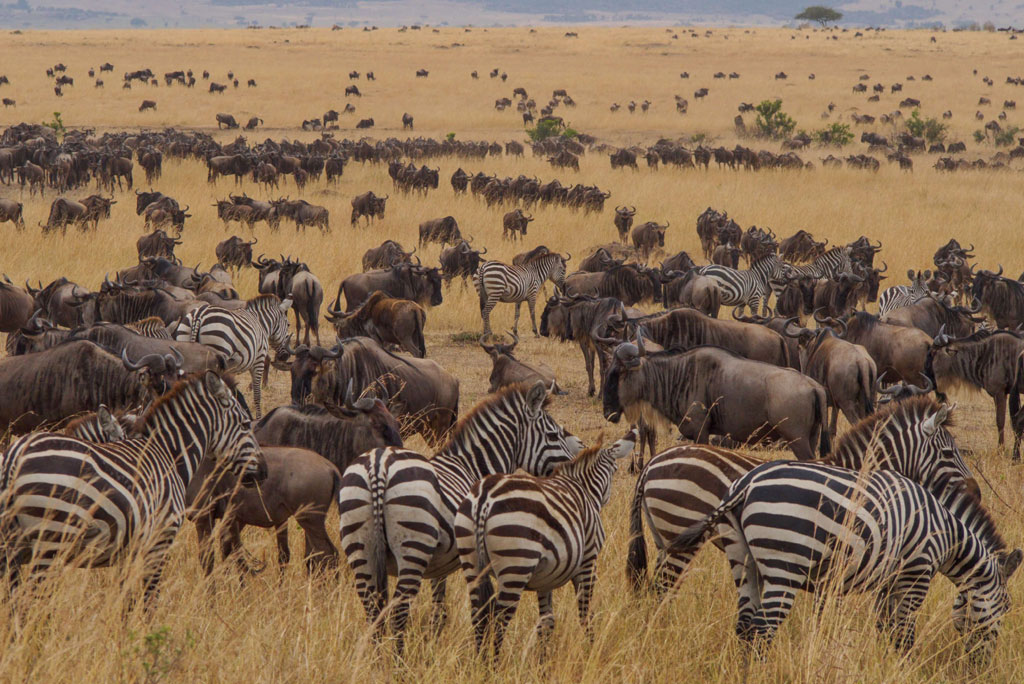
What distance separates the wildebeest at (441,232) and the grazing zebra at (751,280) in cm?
609

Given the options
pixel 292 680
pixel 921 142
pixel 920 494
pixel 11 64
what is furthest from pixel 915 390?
pixel 11 64

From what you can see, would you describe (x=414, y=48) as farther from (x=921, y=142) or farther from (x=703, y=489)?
(x=703, y=489)

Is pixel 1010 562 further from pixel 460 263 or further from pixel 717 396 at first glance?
pixel 460 263

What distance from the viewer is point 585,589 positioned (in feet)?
14.5

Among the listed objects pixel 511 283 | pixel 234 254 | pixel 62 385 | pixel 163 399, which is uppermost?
pixel 163 399

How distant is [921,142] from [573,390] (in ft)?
98.6

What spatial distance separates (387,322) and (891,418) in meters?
6.72

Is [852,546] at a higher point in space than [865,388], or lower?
higher

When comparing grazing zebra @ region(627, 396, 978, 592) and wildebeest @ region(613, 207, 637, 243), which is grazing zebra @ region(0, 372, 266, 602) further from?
wildebeest @ region(613, 207, 637, 243)

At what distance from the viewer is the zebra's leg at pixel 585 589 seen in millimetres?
4395

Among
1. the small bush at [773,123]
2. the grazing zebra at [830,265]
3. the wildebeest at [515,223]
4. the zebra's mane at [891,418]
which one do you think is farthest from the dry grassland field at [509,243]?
the grazing zebra at [830,265]

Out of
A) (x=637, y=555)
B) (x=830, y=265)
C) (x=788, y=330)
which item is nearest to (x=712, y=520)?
(x=637, y=555)

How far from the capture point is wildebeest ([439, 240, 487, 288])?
1584 cm

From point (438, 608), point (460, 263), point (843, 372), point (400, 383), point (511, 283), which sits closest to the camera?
point (438, 608)
